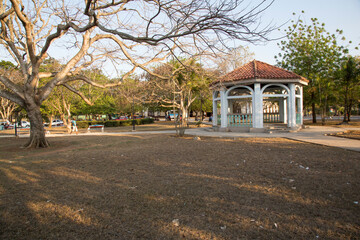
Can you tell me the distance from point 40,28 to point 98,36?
16.1 ft

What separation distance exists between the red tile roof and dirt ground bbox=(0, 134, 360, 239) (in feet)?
31.6

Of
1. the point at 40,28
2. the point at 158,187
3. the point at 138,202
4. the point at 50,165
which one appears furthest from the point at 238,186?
the point at 40,28

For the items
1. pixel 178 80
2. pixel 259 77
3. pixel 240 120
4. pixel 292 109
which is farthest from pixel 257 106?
pixel 178 80

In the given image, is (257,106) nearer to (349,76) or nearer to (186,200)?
(349,76)

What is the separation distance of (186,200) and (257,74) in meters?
13.3

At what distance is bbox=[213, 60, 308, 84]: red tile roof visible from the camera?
15.3 metres

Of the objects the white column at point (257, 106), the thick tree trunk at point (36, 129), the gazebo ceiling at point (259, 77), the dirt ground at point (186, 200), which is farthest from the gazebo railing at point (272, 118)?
the thick tree trunk at point (36, 129)

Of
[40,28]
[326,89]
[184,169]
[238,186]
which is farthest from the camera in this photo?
[326,89]

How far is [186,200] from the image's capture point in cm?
385

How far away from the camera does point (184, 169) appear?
607cm

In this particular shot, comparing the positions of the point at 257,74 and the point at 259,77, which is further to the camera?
the point at 257,74

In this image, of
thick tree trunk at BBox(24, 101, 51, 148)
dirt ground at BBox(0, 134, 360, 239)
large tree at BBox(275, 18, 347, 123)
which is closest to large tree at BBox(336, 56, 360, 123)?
large tree at BBox(275, 18, 347, 123)

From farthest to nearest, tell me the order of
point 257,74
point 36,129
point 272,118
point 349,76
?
point 272,118 < point 349,76 < point 257,74 < point 36,129

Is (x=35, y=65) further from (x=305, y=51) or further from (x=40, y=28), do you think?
(x=305, y=51)
